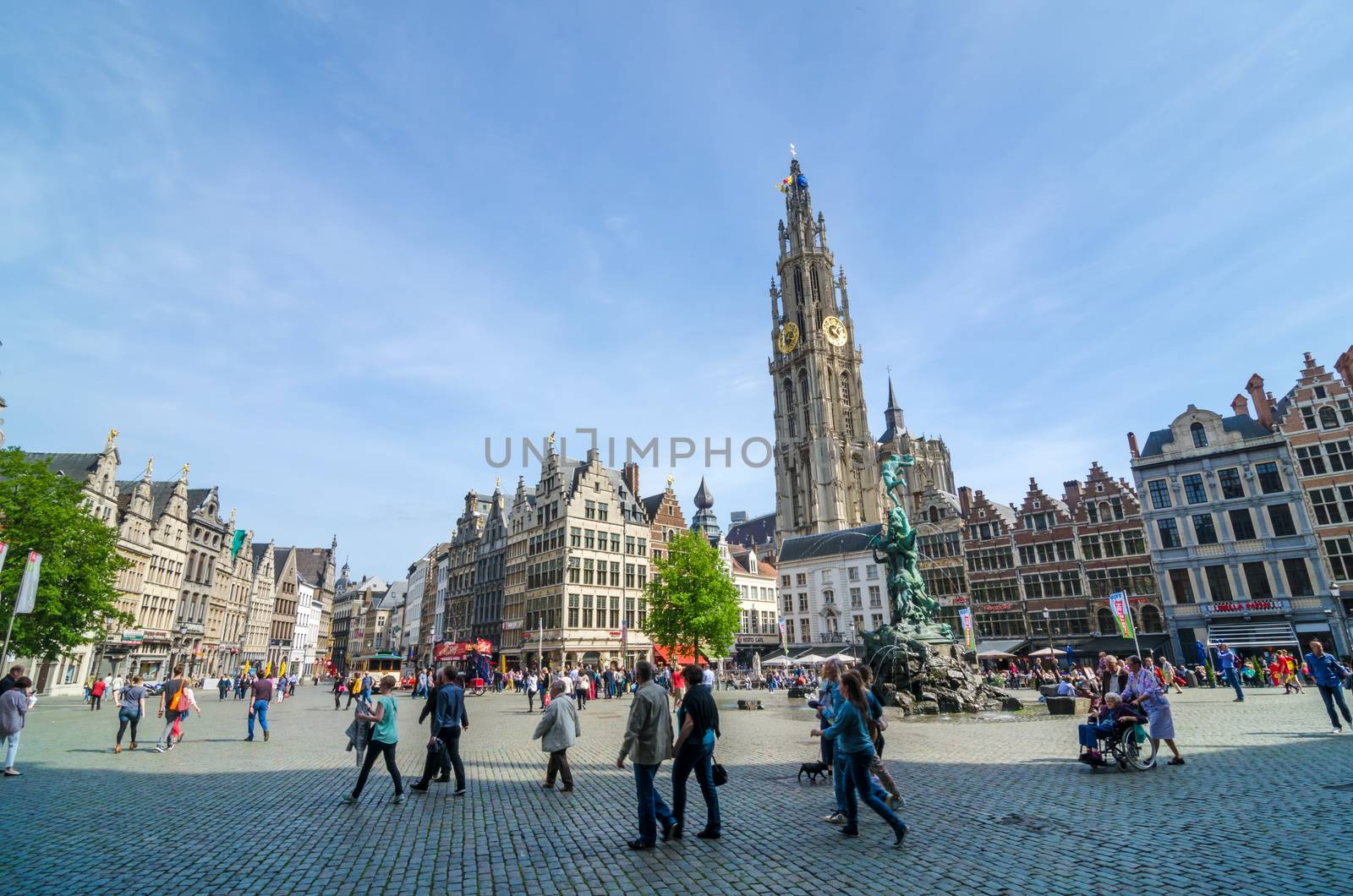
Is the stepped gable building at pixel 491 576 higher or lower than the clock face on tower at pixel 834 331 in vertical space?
lower

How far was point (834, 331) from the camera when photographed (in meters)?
111

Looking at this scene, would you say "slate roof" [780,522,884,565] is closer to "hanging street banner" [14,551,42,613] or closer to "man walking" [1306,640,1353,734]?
"man walking" [1306,640,1353,734]

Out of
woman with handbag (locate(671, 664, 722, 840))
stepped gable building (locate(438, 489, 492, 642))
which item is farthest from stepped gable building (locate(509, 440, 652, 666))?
woman with handbag (locate(671, 664, 722, 840))

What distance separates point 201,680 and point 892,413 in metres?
100

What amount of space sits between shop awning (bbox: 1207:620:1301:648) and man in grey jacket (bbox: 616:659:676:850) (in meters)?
45.4

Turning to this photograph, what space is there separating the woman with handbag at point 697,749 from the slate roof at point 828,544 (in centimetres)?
5681

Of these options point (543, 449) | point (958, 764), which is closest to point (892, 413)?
point (543, 449)

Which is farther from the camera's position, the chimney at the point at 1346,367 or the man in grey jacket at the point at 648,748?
the chimney at the point at 1346,367

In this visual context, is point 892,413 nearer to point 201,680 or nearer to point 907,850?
point 201,680

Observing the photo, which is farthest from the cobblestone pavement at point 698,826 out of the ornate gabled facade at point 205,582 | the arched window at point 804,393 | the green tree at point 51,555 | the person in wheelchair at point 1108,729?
the arched window at point 804,393

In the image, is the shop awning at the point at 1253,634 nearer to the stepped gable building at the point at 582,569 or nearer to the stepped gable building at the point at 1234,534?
the stepped gable building at the point at 1234,534

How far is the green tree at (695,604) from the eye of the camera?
42.0m

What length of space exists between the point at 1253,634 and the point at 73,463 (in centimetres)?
7574

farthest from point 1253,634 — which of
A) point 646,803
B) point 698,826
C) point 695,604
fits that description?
point 646,803
